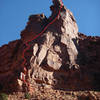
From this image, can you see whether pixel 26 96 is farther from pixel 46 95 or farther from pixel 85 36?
pixel 85 36

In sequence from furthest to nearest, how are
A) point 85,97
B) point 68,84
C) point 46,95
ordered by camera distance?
point 68,84
point 46,95
point 85,97

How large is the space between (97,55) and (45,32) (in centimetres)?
975

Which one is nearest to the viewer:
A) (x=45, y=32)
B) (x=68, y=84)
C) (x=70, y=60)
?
(x=68, y=84)

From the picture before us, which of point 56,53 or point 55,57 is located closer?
→ point 55,57

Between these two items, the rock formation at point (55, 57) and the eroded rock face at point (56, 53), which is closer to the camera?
the rock formation at point (55, 57)

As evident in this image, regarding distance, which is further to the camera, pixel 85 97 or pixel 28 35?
pixel 28 35

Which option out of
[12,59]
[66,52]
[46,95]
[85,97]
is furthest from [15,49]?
[85,97]

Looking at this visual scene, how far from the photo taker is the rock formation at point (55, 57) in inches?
984

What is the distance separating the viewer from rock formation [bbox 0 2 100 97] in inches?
984

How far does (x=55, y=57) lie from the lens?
27.8 metres

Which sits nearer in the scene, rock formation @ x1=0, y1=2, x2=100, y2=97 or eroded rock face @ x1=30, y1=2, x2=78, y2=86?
rock formation @ x1=0, y1=2, x2=100, y2=97

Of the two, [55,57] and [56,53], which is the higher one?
[56,53]

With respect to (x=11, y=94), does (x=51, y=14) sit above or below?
above

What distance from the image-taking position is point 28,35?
103 feet
